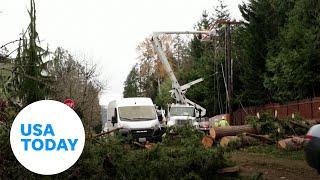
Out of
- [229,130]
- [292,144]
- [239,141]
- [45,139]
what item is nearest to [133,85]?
[229,130]

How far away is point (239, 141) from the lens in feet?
56.6

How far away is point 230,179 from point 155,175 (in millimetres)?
1666

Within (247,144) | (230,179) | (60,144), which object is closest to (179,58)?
(247,144)

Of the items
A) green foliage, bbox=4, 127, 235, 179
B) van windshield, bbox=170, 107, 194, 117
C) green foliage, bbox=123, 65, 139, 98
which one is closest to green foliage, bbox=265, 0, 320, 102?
van windshield, bbox=170, 107, 194, 117

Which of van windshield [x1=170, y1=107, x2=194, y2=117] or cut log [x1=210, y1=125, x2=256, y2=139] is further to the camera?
van windshield [x1=170, y1=107, x2=194, y2=117]

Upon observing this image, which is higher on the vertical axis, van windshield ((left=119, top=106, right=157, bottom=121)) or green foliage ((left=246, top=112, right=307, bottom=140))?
van windshield ((left=119, top=106, right=157, bottom=121))

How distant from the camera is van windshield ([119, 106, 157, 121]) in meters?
23.4

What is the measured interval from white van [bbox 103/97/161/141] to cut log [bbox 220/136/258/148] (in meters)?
5.67

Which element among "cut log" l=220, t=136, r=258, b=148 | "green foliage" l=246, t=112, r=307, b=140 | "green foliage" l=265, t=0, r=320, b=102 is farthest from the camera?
"green foliage" l=265, t=0, r=320, b=102

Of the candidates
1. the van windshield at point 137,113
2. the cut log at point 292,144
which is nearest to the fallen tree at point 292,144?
the cut log at point 292,144

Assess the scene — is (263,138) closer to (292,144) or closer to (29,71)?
(292,144)

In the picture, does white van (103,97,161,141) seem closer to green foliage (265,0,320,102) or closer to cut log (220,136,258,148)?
cut log (220,136,258,148)

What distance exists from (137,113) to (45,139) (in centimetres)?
1907

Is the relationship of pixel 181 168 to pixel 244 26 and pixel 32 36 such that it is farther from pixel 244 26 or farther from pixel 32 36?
pixel 244 26
